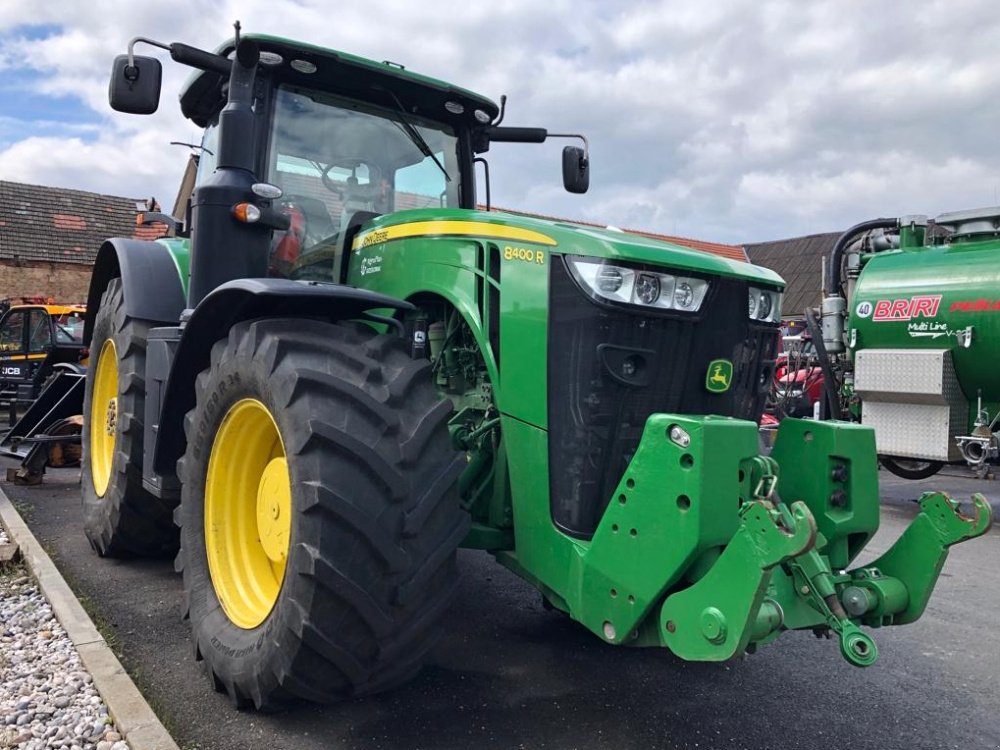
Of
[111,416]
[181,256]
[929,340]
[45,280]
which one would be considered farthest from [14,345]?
[929,340]

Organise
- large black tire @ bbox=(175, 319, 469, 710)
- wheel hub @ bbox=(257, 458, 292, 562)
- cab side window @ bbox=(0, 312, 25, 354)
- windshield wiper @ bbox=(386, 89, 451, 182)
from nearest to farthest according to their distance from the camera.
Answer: large black tire @ bbox=(175, 319, 469, 710) → wheel hub @ bbox=(257, 458, 292, 562) → windshield wiper @ bbox=(386, 89, 451, 182) → cab side window @ bbox=(0, 312, 25, 354)

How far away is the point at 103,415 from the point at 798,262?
32001 millimetres

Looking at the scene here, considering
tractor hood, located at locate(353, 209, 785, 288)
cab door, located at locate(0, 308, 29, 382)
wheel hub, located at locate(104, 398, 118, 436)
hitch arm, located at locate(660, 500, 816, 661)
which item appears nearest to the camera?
hitch arm, located at locate(660, 500, 816, 661)

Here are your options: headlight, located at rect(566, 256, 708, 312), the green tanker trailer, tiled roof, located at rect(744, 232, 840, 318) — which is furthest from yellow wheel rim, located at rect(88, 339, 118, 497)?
tiled roof, located at rect(744, 232, 840, 318)

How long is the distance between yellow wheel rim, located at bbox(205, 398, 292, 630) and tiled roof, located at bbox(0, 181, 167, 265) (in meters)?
21.0

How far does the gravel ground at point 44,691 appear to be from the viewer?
101 inches

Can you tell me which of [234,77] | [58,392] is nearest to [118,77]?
[234,77]

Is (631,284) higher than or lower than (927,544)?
higher

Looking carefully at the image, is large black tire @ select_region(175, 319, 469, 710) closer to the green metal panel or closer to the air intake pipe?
the green metal panel

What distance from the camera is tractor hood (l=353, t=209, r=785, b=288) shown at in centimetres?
262

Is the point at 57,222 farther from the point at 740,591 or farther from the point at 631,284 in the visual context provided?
the point at 740,591

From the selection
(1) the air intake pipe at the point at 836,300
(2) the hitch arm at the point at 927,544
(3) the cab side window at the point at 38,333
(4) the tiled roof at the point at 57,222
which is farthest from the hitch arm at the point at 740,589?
(4) the tiled roof at the point at 57,222

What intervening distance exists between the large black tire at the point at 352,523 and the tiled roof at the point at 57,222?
21554mm

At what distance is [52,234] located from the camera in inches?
A: 884
